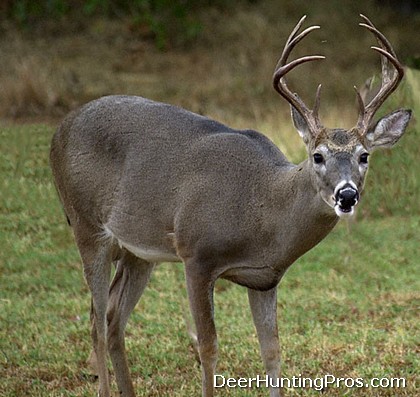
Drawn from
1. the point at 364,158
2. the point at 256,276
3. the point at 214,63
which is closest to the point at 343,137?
the point at 364,158

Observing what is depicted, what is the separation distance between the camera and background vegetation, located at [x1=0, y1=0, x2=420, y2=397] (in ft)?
24.8

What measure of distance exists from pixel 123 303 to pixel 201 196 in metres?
1.10

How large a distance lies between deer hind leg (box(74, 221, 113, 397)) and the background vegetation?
0.42m

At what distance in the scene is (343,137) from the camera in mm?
5898

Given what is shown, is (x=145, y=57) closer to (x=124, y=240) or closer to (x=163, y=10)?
(x=163, y=10)

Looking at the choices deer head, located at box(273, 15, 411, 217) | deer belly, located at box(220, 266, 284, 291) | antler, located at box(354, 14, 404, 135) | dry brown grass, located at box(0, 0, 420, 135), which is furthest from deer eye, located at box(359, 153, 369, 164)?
dry brown grass, located at box(0, 0, 420, 135)

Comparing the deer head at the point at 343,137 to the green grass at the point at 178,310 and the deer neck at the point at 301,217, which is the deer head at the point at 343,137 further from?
the green grass at the point at 178,310

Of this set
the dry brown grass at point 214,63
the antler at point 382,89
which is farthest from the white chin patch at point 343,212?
the dry brown grass at point 214,63

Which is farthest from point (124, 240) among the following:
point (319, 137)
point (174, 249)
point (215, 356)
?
point (319, 137)

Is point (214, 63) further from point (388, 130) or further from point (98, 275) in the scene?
point (388, 130)

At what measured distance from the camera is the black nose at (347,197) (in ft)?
18.1

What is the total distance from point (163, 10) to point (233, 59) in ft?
5.52

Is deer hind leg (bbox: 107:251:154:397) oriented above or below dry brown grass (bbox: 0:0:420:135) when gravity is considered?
above

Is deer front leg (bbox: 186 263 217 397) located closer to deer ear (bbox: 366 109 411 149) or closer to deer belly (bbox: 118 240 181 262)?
deer belly (bbox: 118 240 181 262)
